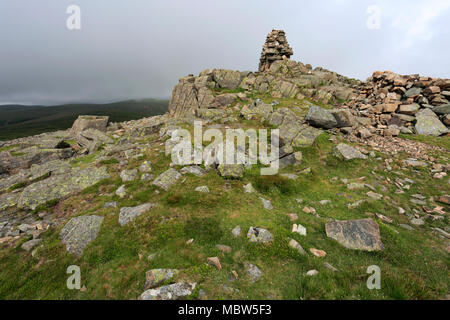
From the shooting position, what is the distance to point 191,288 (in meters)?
6.84

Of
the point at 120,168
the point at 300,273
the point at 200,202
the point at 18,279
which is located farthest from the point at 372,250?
the point at 120,168

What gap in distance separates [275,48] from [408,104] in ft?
137

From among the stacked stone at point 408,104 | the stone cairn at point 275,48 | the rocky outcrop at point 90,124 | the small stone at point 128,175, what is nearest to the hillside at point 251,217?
the small stone at point 128,175

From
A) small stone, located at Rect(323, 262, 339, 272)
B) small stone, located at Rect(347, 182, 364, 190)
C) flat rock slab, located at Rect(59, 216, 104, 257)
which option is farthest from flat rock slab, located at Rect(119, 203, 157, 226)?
small stone, located at Rect(347, 182, 364, 190)

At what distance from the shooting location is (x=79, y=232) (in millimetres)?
10273

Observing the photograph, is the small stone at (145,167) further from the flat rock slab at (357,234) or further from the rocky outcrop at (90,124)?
the rocky outcrop at (90,124)

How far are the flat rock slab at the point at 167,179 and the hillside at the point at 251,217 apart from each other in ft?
0.31

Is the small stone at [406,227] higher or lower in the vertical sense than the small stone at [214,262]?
lower

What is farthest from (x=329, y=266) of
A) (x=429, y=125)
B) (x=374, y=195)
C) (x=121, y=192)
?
(x=429, y=125)

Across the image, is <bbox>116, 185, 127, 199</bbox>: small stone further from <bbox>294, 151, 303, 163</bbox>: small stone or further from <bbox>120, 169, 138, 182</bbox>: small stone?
<bbox>294, 151, 303, 163</bbox>: small stone

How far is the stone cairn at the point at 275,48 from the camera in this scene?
56250 mm
